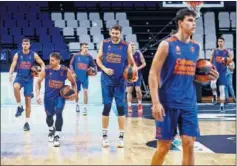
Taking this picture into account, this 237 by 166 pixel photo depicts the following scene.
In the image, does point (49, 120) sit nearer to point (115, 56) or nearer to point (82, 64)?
point (115, 56)

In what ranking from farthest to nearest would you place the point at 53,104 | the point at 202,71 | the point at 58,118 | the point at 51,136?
the point at 51,136
the point at 53,104
the point at 58,118
the point at 202,71

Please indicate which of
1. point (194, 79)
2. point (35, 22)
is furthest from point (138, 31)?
point (194, 79)

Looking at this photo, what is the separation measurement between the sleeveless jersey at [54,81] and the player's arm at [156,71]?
2.89 m

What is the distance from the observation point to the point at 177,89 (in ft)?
12.8

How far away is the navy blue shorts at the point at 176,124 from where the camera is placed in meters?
3.86

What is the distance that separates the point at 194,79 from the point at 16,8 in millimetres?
11612

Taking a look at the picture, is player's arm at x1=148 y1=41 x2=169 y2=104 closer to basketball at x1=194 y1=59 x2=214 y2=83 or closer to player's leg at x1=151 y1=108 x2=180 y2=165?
player's leg at x1=151 y1=108 x2=180 y2=165

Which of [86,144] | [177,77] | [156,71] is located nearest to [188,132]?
[177,77]

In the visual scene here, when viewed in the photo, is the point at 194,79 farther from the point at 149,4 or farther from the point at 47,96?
the point at 149,4

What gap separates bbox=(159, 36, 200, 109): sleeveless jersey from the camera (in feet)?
12.7

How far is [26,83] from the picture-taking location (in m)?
7.75

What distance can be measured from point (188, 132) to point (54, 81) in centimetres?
305

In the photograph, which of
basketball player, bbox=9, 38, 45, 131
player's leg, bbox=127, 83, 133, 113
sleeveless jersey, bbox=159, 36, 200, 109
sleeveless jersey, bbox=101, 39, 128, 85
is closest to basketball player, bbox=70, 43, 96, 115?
player's leg, bbox=127, 83, 133, 113

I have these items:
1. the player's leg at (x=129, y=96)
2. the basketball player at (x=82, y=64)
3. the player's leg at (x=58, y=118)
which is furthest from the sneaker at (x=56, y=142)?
the player's leg at (x=129, y=96)
